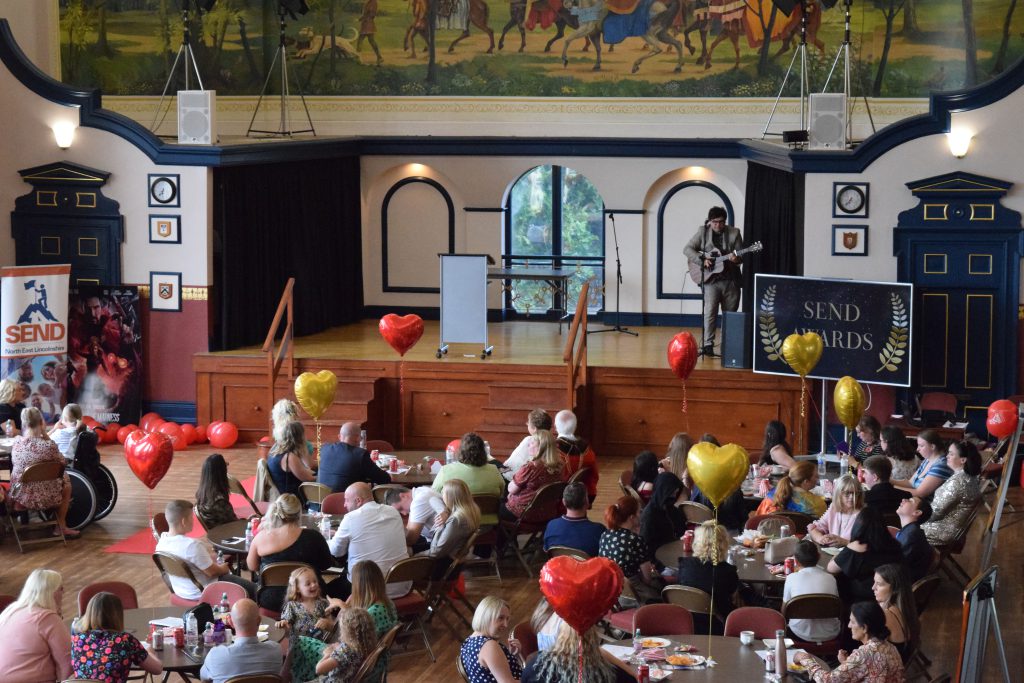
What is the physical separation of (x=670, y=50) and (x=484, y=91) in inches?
97.8

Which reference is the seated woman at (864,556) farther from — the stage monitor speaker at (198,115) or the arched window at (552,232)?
the arched window at (552,232)

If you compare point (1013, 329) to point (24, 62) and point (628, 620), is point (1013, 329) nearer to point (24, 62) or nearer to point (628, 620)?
point (628, 620)

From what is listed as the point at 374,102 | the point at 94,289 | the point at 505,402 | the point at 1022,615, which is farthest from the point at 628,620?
the point at 374,102

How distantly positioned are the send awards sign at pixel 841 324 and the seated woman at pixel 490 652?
26.0 ft

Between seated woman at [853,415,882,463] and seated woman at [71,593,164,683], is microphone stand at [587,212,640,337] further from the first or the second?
seated woman at [71,593,164,683]

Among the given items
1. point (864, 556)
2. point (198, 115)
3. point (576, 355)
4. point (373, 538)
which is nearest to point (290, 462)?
point (373, 538)

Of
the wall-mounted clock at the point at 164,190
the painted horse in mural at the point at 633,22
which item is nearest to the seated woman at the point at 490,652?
the wall-mounted clock at the point at 164,190

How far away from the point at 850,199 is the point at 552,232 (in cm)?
572

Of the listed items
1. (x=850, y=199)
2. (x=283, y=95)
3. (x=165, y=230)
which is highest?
(x=283, y=95)

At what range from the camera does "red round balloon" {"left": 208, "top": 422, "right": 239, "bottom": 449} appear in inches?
610

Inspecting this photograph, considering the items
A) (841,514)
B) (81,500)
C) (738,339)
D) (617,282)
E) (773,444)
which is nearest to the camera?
(841,514)

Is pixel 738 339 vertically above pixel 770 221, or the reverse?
pixel 770 221

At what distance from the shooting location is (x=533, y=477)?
1105 cm

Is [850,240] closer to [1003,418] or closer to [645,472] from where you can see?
[1003,418]
